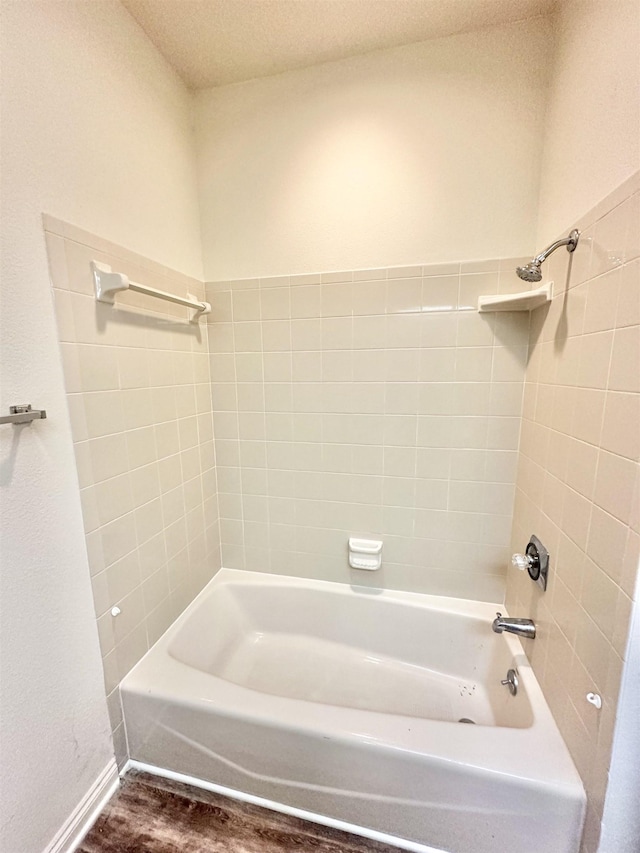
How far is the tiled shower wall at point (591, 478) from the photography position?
2.51ft

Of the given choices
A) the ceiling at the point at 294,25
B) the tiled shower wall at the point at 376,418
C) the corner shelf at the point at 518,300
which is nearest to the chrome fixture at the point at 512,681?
the tiled shower wall at the point at 376,418

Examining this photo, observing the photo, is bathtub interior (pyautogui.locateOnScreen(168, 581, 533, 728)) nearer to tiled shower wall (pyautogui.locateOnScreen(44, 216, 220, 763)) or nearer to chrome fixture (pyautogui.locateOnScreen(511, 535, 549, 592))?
tiled shower wall (pyautogui.locateOnScreen(44, 216, 220, 763))

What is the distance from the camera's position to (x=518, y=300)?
4.12 feet

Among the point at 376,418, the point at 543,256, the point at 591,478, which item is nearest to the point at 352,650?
the point at 376,418

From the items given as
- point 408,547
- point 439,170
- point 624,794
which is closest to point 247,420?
point 408,547

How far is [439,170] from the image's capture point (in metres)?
1.35

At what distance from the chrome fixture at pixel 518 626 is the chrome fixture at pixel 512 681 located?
0.46 ft

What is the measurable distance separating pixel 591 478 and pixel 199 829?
62.6 inches

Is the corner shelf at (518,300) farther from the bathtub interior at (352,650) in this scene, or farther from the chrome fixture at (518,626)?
the bathtub interior at (352,650)

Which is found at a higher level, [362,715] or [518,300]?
[518,300]

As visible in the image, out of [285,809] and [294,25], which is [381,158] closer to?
[294,25]

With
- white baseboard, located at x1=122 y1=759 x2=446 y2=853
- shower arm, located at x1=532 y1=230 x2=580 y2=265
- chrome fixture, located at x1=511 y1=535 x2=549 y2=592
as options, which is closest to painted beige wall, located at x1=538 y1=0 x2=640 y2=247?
shower arm, located at x1=532 y1=230 x2=580 y2=265

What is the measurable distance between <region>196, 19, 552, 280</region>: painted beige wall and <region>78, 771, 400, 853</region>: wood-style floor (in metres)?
2.01

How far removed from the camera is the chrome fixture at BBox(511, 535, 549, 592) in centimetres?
114
